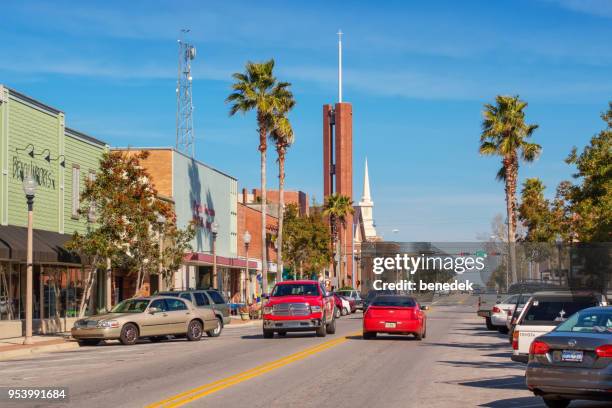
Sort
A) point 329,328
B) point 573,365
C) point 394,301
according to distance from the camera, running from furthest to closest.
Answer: point 329,328 → point 394,301 → point 573,365

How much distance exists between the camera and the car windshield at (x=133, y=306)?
1243 inches

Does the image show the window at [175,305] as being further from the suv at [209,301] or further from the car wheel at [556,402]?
the car wheel at [556,402]

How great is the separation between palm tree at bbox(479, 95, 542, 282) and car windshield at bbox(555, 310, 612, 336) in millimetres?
47438

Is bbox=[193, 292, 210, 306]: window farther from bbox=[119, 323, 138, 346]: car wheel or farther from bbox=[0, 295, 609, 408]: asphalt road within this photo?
bbox=[119, 323, 138, 346]: car wheel

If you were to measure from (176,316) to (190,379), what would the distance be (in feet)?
44.7

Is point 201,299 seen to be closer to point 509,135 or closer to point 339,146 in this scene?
point 509,135

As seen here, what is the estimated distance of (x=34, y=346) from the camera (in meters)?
29.5

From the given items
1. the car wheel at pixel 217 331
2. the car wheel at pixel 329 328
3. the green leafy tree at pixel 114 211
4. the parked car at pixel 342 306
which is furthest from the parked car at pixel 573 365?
the parked car at pixel 342 306

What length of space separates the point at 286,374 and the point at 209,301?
17.8 meters

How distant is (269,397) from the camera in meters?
15.2

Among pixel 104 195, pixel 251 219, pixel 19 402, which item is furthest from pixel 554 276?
pixel 19 402

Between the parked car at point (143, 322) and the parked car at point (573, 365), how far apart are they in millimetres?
19474

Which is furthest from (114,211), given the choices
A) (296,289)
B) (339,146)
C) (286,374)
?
(339,146)

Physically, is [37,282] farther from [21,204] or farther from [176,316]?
[176,316]
